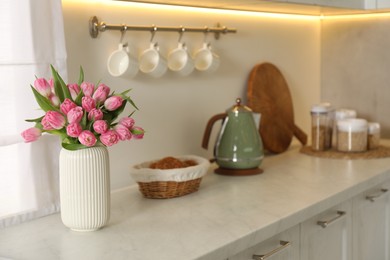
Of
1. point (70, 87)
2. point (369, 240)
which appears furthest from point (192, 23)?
point (369, 240)

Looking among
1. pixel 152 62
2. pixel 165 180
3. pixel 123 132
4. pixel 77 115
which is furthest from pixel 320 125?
pixel 77 115

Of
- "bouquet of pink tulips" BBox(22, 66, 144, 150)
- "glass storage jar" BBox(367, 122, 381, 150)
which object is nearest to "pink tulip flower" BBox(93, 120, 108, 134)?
"bouquet of pink tulips" BBox(22, 66, 144, 150)

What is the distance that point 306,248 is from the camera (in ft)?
6.37

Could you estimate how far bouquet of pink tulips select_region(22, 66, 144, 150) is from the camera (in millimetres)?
1563

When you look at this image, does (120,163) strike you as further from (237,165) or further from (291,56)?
(291,56)

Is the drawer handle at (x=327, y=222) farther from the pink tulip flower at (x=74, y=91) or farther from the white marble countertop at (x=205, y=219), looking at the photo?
the pink tulip flower at (x=74, y=91)

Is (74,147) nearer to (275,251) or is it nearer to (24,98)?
(24,98)

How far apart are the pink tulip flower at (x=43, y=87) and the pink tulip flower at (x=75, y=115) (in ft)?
0.28

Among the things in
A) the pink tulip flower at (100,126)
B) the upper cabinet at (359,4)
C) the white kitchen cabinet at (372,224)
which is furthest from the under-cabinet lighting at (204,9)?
the white kitchen cabinet at (372,224)

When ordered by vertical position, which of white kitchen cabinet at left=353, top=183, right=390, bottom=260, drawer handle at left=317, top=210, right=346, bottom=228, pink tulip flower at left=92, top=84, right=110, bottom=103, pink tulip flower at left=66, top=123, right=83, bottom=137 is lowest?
white kitchen cabinet at left=353, top=183, right=390, bottom=260

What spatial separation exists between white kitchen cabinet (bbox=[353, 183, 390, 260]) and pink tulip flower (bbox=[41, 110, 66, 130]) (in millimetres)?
1154

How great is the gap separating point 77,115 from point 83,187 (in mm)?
197

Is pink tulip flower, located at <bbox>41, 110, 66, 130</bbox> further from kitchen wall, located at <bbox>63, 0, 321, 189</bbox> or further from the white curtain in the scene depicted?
kitchen wall, located at <bbox>63, 0, 321, 189</bbox>

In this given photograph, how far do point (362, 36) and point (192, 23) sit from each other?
3.54ft
